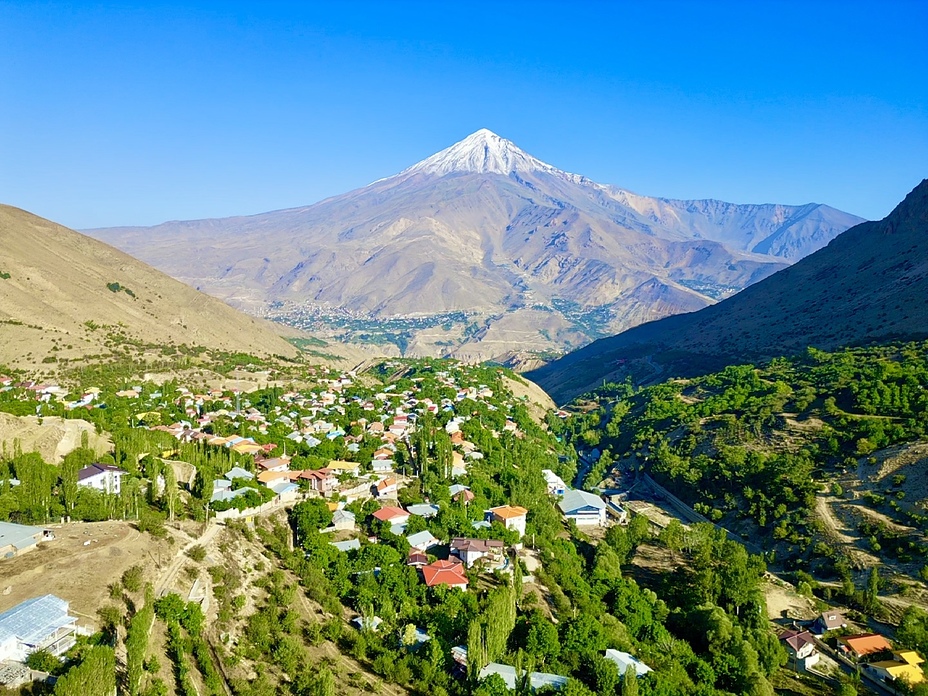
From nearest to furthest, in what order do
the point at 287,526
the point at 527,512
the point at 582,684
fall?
the point at 582,684 < the point at 287,526 < the point at 527,512

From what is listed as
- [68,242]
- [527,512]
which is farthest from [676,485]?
[68,242]

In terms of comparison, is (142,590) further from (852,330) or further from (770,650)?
(852,330)

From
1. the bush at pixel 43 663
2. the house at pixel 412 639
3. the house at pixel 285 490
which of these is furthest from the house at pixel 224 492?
the bush at pixel 43 663

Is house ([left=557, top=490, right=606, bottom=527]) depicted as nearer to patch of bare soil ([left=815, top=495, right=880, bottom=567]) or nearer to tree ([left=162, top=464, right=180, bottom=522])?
patch of bare soil ([left=815, top=495, right=880, bottom=567])

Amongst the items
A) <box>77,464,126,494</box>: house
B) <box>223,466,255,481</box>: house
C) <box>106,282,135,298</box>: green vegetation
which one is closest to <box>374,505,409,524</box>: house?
<box>223,466,255,481</box>: house

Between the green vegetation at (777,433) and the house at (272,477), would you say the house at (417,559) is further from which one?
the green vegetation at (777,433)
